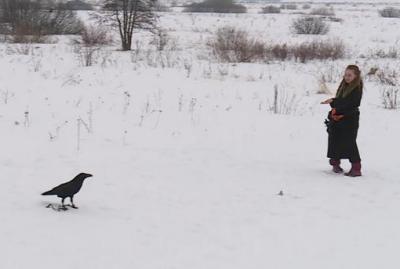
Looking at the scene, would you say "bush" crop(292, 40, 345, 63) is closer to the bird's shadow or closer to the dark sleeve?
the dark sleeve

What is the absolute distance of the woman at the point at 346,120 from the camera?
689 cm

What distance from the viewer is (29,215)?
509 cm

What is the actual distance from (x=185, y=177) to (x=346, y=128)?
229 cm

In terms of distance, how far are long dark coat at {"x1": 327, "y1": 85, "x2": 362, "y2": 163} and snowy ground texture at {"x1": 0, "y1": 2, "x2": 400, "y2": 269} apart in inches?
13.7

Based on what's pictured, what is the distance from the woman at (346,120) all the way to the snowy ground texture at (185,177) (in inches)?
12.5

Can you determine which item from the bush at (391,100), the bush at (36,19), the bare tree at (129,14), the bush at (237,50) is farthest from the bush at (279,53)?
the bush at (36,19)

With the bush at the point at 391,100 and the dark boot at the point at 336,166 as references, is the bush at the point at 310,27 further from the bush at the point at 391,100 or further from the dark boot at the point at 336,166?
the dark boot at the point at 336,166

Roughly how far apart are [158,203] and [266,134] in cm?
405

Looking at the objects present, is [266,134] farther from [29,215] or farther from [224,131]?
[29,215]

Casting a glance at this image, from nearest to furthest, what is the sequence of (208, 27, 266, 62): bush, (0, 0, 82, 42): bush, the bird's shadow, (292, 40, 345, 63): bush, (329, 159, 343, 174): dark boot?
the bird's shadow, (329, 159, 343, 174): dark boot, (208, 27, 266, 62): bush, (292, 40, 345, 63): bush, (0, 0, 82, 42): bush

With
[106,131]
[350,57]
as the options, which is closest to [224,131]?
[106,131]

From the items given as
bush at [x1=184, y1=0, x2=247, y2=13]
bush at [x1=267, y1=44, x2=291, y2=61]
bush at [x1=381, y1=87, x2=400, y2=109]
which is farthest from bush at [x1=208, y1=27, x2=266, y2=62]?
bush at [x1=184, y1=0, x2=247, y2=13]

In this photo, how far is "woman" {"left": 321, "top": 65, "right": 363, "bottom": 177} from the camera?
22.6 feet

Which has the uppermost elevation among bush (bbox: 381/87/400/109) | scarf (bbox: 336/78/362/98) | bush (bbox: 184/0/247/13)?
bush (bbox: 184/0/247/13)
